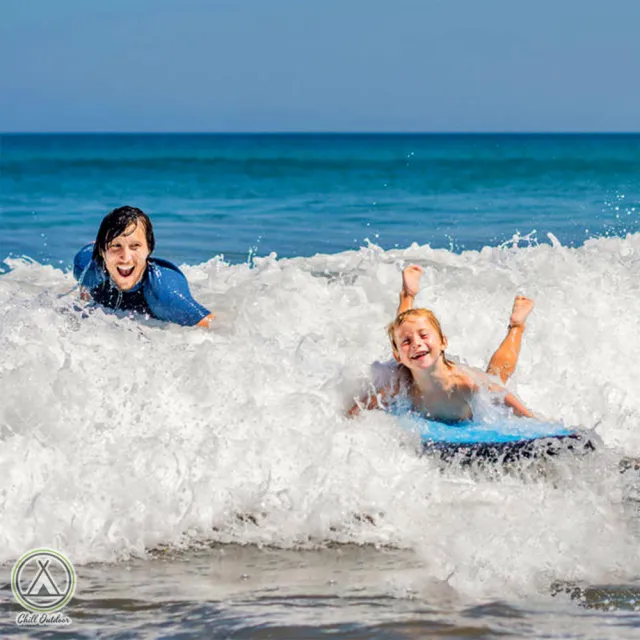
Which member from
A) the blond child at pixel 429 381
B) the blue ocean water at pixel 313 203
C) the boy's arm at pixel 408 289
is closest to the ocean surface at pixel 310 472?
the blond child at pixel 429 381

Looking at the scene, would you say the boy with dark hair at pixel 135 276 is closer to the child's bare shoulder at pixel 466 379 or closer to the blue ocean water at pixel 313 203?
the child's bare shoulder at pixel 466 379

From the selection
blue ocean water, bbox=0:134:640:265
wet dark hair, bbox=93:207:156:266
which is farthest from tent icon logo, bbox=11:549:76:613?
blue ocean water, bbox=0:134:640:265

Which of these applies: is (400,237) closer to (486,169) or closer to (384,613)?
(384,613)

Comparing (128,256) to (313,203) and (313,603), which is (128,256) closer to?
(313,603)

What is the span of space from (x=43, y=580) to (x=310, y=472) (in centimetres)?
129

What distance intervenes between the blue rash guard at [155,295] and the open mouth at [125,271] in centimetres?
8

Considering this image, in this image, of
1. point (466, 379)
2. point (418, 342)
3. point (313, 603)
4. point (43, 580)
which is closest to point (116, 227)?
point (418, 342)

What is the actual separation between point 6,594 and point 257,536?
Result: 107 cm

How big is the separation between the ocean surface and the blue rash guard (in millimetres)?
99

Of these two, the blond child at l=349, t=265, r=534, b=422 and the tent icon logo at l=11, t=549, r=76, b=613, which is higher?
the blond child at l=349, t=265, r=534, b=422

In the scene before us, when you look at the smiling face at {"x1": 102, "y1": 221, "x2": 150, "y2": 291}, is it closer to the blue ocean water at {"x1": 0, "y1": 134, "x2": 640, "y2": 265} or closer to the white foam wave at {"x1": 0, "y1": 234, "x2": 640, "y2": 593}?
the white foam wave at {"x1": 0, "y1": 234, "x2": 640, "y2": 593}

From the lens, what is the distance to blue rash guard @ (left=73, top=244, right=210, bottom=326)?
5.97 metres

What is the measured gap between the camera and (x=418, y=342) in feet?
17.5

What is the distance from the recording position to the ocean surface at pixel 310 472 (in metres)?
3.89
